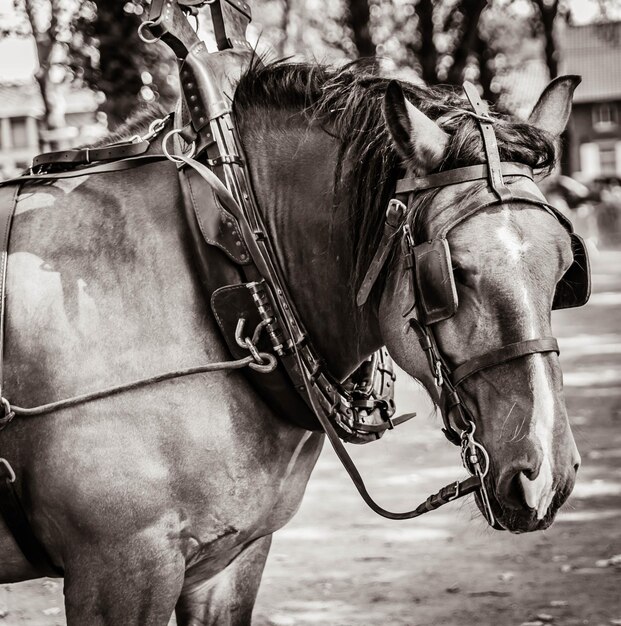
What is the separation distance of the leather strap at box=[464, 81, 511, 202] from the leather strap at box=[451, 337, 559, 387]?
0.34 m

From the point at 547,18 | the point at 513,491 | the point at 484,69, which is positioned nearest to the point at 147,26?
the point at 513,491

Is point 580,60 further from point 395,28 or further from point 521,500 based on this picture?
point 521,500

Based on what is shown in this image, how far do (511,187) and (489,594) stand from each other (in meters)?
2.99

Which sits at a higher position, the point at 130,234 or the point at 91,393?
the point at 130,234

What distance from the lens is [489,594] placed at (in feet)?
14.6

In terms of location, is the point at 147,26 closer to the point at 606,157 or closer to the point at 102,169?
the point at 102,169

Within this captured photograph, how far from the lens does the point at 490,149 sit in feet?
6.80

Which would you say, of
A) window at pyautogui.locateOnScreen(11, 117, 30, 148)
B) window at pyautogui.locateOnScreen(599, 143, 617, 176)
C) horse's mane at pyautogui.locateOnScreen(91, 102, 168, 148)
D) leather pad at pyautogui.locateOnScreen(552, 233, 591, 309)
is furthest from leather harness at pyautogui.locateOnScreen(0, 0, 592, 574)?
window at pyautogui.locateOnScreen(599, 143, 617, 176)

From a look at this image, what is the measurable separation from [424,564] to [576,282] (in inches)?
122

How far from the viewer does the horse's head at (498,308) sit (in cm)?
191

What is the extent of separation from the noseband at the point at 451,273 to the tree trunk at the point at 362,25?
9.45m

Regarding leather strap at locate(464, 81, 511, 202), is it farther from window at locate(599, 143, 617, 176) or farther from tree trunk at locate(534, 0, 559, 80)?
window at locate(599, 143, 617, 176)

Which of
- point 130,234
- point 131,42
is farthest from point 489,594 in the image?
point 131,42

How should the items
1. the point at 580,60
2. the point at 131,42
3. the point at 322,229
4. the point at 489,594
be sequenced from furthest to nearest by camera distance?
the point at 580,60, the point at 131,42, the point at 489,594, the point at 322,229
